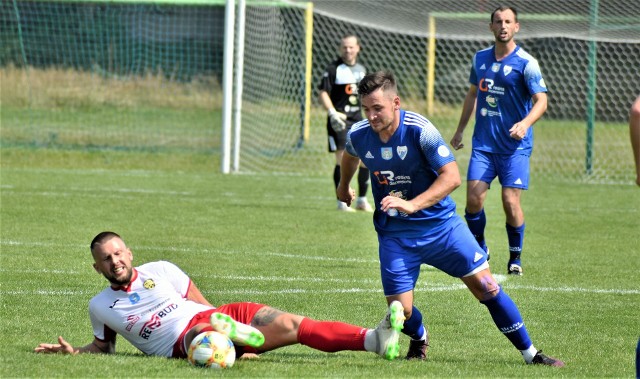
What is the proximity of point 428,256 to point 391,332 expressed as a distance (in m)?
0.64

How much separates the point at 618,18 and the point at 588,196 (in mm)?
2822

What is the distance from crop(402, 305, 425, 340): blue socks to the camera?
6.58 m

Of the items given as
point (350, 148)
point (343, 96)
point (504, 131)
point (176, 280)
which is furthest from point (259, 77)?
point (176, 280)

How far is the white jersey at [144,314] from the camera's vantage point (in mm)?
6410

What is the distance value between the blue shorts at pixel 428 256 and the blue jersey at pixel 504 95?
12.7 feet

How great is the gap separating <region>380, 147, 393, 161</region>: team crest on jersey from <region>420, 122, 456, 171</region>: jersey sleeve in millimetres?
199

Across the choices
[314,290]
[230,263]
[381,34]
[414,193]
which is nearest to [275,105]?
[381,34]

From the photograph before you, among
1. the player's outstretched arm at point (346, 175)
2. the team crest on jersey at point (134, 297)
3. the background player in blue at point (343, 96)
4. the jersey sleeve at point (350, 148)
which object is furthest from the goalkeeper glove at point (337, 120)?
the team crest on jersey at point (134, 297)

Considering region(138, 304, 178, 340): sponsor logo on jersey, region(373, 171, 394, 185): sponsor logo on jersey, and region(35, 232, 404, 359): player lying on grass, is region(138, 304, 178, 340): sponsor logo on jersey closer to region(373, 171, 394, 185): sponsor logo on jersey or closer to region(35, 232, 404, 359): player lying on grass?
region(35, 232, 404, 359): player lying on grass

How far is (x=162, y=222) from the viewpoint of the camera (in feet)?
43.5

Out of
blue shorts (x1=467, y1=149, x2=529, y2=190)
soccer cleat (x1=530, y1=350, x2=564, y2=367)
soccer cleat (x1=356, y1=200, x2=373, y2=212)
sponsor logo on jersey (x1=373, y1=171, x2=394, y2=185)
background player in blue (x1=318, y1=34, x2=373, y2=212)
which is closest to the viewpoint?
soccer cleat (x1=530, y1=350, x2=564, y2=367)

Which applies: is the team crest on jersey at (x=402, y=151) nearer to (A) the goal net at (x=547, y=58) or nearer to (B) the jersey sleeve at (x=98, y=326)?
(B) the jersey sleeve at (x=98, y=326)

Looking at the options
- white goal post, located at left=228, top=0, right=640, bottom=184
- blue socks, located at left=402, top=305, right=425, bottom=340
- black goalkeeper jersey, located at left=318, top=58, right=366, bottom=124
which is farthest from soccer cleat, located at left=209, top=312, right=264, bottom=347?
white goal post, located at left=228, top=0, right=640, bottom=184

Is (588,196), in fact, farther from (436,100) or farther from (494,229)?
(436,100)
